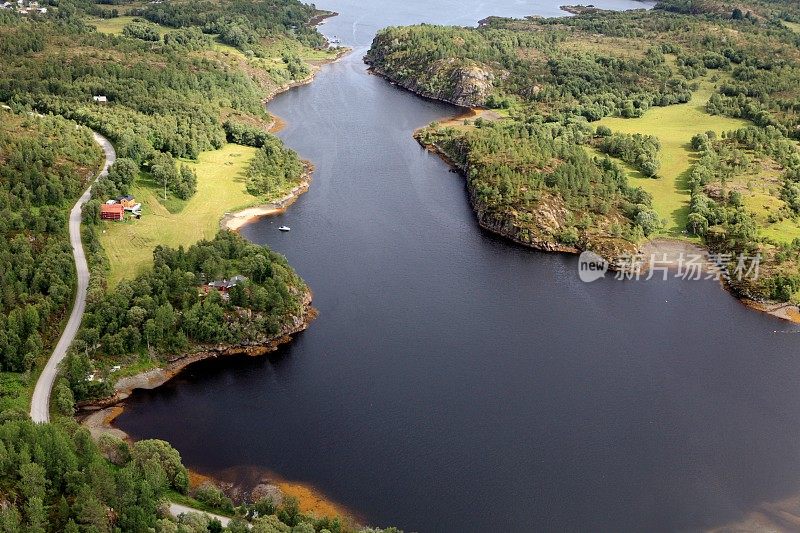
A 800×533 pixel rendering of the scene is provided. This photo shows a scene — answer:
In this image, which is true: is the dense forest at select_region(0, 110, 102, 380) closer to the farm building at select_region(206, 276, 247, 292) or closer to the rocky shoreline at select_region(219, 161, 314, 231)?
the farm building at select_region(206, 276, 247, 292)

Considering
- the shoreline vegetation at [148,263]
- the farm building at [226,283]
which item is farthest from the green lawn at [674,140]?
the farm building at [226,283]

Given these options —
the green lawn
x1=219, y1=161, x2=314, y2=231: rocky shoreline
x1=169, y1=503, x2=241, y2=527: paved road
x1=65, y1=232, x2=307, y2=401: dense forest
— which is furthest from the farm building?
the green lawn

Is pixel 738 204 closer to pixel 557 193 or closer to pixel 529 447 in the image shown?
pixel 557 193

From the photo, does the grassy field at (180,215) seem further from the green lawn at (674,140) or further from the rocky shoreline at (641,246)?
the green lawn at (674,140)

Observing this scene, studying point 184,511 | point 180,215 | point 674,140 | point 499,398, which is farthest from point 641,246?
point 184,511

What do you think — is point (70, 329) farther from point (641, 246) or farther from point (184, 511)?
point (641, 246)

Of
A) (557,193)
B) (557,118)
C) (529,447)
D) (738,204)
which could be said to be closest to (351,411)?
(529,447)

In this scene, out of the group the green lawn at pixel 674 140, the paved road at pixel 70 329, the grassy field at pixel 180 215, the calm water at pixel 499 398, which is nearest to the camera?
the calm water at pixel 499 398
